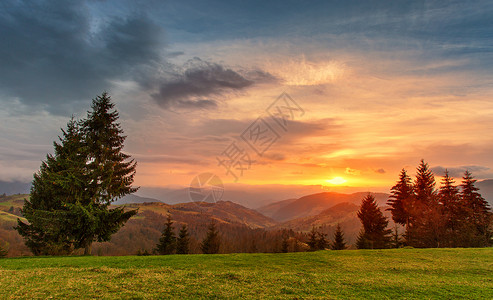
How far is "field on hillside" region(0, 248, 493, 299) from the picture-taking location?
953 cm

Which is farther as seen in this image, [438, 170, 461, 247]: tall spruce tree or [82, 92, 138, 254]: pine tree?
[438, 170, 461, 247]: tall spruce tree

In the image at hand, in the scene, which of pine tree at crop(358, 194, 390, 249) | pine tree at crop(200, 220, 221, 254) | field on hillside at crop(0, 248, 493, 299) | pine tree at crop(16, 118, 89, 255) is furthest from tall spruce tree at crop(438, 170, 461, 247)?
pine tree at crop(16, 118, 89, 255)

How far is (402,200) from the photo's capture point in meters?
46.9

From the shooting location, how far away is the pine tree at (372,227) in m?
46.1

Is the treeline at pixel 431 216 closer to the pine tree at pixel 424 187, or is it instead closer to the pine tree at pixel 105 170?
the pine tree at pixel 424 187

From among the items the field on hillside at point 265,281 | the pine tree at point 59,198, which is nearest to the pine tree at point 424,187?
the field on hillside at point 265,281

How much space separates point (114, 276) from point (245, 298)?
22.0 feet

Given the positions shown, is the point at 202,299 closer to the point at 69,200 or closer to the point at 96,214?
the point at 96,214

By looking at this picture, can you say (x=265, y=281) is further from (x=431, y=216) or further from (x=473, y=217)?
(x=473, y=217)

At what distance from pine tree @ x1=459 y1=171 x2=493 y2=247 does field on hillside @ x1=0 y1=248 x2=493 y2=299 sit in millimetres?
28842

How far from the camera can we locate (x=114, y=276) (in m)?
11.9

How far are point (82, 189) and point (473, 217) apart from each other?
187 ft

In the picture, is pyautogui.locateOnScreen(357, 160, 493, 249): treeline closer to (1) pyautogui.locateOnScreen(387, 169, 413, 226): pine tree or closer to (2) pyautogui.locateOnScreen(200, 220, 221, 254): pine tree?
(1) pyautogui.locateOnScreen(387, 169, 413, 226): pine tree

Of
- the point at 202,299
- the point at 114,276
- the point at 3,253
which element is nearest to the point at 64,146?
the point at 3,253
